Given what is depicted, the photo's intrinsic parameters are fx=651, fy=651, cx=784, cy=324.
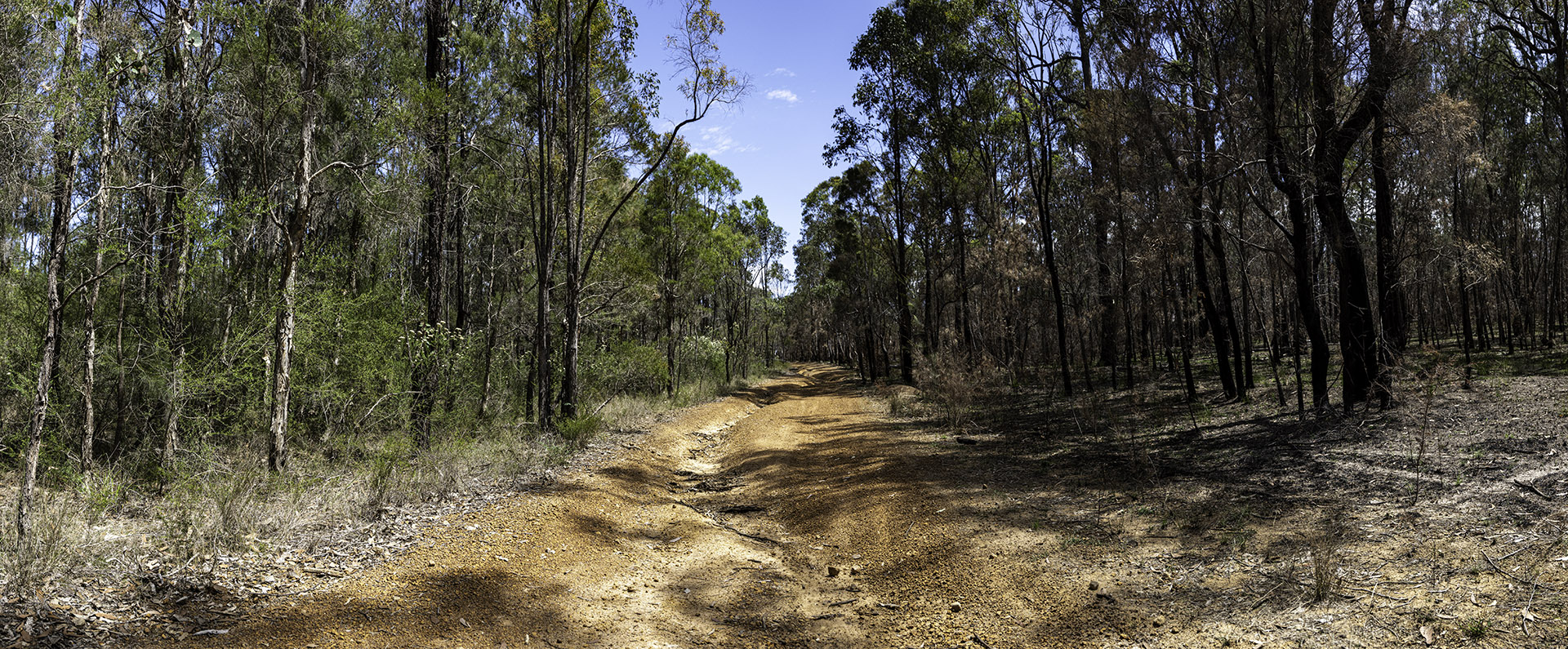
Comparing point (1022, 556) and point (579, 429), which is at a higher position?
point (579, 429)

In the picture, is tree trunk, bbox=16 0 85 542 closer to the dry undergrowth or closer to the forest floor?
the dry undergrowth

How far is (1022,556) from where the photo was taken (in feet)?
19.2

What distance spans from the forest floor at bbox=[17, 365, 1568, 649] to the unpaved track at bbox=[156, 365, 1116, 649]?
1.0 inches

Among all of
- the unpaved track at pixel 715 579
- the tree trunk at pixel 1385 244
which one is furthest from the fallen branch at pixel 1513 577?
the tree trunk at pixel 1385 244

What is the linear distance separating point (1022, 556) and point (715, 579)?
2.85 m

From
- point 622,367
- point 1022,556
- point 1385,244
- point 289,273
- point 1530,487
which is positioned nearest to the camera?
point 1530,487

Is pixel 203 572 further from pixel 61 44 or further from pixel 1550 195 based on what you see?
pixel 1550 195

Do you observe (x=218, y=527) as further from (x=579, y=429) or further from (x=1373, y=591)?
(x=1373, y=591)

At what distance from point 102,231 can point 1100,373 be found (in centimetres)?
2637

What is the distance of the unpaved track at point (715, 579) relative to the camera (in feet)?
15.2

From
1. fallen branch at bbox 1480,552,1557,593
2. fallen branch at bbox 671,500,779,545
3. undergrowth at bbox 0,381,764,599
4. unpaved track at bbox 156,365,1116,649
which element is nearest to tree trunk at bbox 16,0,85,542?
undergrowth at bbox 0,381,764,599

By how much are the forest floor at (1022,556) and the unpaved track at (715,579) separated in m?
0.03

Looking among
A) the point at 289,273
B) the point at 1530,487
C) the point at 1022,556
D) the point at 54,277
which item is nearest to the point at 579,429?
the point at 289,273

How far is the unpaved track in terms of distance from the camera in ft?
15.2
